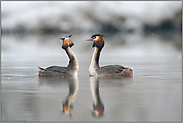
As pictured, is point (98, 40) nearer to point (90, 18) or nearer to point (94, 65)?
point (94, 65)

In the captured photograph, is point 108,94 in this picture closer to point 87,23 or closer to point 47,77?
point 47,77

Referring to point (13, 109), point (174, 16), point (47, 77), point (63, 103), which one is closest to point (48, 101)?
point (63, 103)

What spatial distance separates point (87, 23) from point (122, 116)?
304ft

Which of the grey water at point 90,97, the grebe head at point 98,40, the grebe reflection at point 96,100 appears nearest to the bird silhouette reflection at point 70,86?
the grey water at point 90,97

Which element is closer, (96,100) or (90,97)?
(96,100)

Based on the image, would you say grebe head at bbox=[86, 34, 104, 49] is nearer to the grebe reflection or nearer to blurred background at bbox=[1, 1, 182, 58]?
the grebe reflection

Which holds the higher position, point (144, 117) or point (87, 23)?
point (87, 23)

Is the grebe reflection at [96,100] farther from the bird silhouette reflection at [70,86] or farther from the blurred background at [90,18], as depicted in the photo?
the blurred background at [90,18]

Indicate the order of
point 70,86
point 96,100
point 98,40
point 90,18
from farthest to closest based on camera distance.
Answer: point 90,18, point 98,40, point 70,86, point 96,100

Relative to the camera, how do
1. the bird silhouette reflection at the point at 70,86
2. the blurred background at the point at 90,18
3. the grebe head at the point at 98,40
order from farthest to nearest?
the blurred background at the point at 90,18, the grebe head at the point at 98,40, the bird silhouette reflection at the point at 70,86

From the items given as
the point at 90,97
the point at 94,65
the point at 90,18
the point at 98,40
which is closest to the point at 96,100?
the point at 90,97

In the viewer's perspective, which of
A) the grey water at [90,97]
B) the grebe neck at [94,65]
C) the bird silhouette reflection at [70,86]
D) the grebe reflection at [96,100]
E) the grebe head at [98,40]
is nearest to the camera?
the grey water at [90,97]

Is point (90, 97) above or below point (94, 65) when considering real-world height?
below

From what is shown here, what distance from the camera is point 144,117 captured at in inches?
313
